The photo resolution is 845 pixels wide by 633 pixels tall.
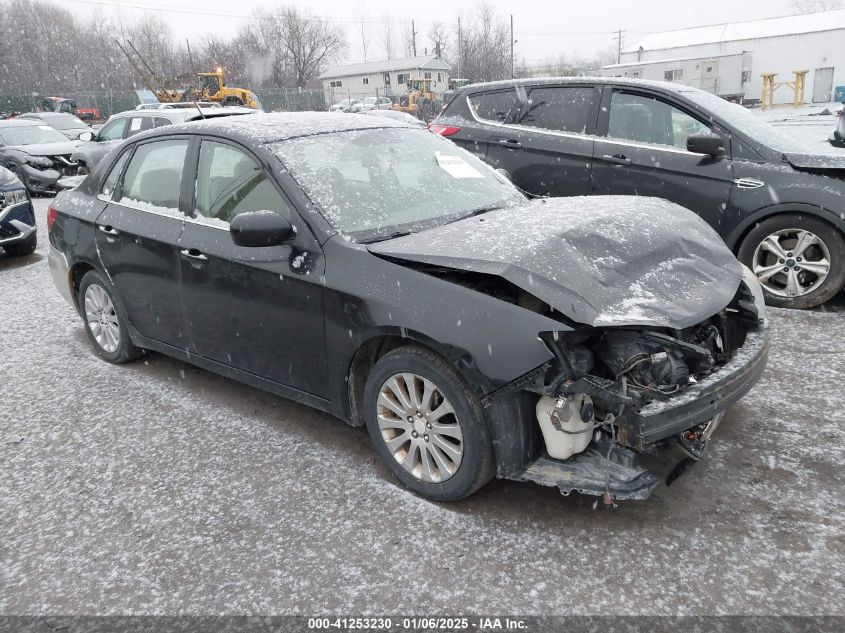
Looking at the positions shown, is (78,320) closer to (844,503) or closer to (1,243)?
(1,243)

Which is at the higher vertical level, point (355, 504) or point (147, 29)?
point (147, 29)

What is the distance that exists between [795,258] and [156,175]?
4.75 metres

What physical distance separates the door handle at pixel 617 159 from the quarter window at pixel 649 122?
224 mm

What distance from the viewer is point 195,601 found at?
2.52 m

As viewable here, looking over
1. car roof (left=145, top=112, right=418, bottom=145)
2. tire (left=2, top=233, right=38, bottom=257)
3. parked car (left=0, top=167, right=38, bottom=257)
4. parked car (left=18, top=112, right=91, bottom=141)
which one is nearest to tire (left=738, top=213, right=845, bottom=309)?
car roof (left=145, top=112, right=418, bottom=145)

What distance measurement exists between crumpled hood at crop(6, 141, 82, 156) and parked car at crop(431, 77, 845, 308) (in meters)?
11.5

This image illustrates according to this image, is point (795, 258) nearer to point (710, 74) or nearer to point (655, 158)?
point (655, 158)

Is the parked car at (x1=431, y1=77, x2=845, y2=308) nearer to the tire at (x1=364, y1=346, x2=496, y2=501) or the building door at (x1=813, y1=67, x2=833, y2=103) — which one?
the tire at (x1=364, y1=346, x2=496, y2=501)

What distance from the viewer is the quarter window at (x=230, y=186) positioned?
11.3 ft

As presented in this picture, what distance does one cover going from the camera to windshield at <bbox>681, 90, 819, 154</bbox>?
5434mm

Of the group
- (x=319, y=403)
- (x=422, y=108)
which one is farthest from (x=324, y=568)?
(x=422, y=108)

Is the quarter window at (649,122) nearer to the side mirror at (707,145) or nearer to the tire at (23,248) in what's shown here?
the side mirror at (707,145)

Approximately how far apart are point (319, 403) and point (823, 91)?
50.4 metres

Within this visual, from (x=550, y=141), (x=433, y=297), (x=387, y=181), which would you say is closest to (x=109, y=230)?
(x=387, y=181)
